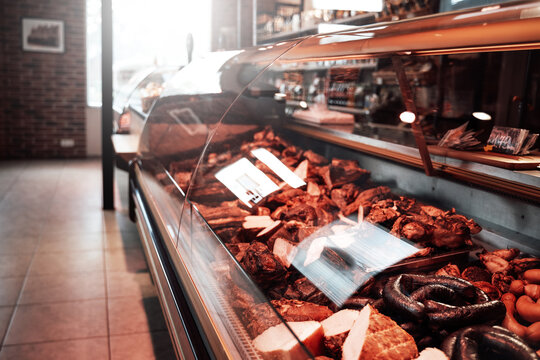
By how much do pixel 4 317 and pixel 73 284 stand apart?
54cm

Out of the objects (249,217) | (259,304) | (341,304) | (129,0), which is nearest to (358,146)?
(249,217)

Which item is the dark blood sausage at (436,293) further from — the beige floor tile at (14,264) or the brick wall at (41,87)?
the brick wall at (41,87)

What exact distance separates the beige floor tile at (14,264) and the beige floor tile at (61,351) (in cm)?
105

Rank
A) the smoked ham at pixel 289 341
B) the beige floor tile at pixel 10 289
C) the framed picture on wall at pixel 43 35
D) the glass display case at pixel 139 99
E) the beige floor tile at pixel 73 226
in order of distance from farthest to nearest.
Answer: the framed picture on wall at pixel 43 35
the beige floor tile at pixel 73 226
the glass display case at pixel 139 99
the beige floor tile at pixel 10 289
the smoked ham at pixel 289 341

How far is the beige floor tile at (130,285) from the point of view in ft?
10.3

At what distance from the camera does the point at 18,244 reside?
395cm

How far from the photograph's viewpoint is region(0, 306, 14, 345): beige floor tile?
2.60m

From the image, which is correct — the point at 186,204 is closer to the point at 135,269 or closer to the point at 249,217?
the point at 249,217

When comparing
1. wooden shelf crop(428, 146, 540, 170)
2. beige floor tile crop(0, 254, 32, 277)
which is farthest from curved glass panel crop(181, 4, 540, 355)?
beige floor tile crop(0, 254, 32, 277)

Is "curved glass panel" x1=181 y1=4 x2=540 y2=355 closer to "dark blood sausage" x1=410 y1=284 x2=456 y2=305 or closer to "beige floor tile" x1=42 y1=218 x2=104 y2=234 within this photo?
"dark blood sausage" x1=410 y1=284 x2=456 y2=305

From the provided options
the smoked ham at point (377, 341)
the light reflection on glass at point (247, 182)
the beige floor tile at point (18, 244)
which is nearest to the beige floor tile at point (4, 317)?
the beige floor tile at point (18, 244)

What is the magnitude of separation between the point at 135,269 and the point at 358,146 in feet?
6.49

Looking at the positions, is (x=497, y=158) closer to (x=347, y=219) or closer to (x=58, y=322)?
(x=347, y=219)

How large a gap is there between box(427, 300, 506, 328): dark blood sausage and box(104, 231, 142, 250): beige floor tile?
3283 mm
